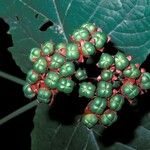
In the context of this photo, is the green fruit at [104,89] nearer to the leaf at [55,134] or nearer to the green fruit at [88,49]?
the green fruit at [88,49]

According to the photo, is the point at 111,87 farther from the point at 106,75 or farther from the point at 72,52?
the point at 72,52

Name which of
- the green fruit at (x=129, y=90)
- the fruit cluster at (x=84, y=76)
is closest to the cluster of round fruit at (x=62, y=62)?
the fruit cluster at (x=84, y=76)

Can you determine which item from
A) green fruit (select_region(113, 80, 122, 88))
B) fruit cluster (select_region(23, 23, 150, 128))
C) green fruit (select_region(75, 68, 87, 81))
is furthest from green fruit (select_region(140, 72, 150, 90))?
green fruit (select_region(75, 68, 87, 81))

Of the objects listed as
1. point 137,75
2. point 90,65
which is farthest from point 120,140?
point 137,75

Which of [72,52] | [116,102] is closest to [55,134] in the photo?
[116,102]

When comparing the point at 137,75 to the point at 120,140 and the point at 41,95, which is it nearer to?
the point at 41,95

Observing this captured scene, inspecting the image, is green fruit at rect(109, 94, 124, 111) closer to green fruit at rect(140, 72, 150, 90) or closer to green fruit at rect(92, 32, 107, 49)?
green fruit at rect(140, 72, 150, 90)
